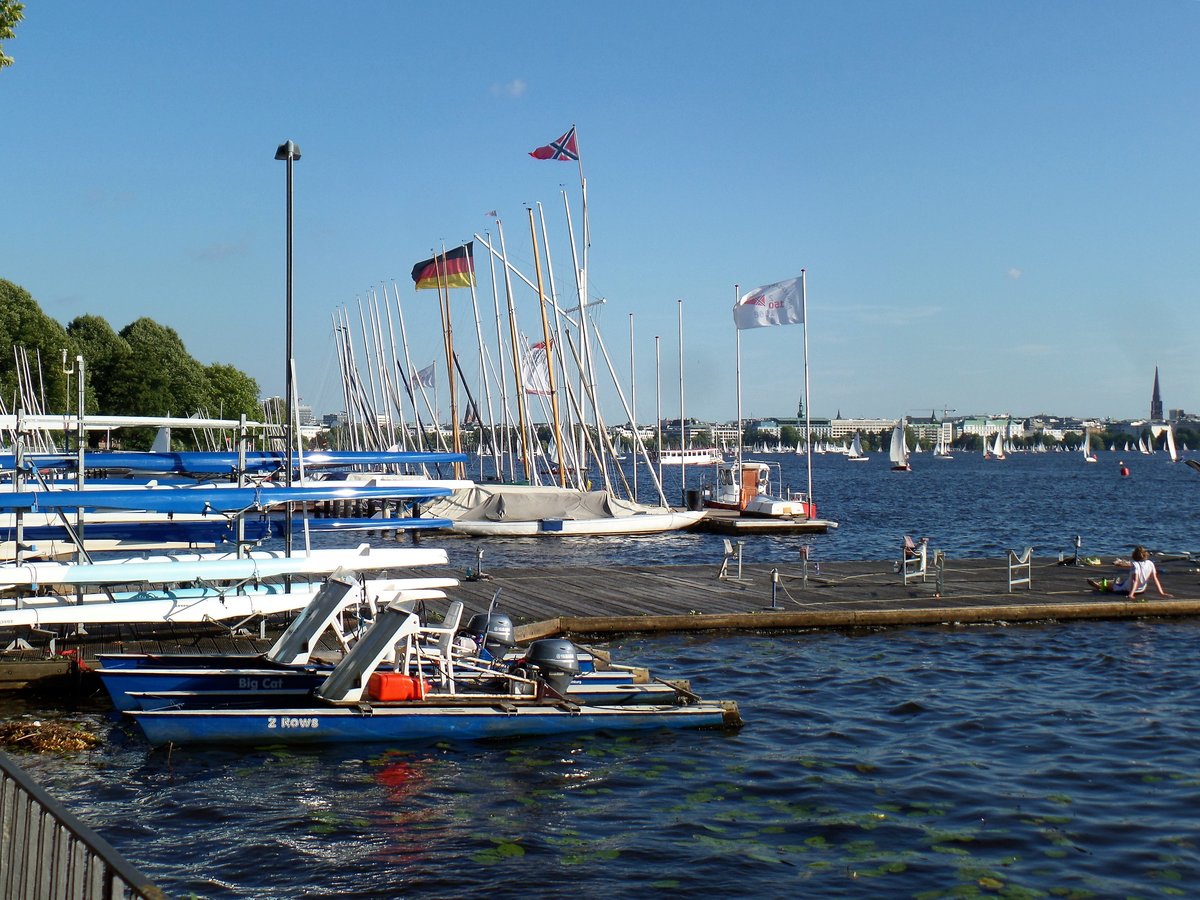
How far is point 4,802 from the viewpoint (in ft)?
18.7

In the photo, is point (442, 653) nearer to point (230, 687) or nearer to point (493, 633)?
point (493, 633)

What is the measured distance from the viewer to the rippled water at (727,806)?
11898 millimetres

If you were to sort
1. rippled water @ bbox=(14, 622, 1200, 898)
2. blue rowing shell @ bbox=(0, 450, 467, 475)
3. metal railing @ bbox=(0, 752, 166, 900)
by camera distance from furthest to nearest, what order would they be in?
blue rowing shell @ bbox=(0, 450, 467, 475)
rippled water @ bbox=(14, 622, 1200, 898)
metal railing @ bbox=(0, 752, 166, 900)

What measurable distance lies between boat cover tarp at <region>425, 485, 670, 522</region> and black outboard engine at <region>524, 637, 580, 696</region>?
36.3 meters

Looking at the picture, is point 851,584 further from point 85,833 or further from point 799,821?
point 85,833

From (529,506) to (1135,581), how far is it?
30.9 m

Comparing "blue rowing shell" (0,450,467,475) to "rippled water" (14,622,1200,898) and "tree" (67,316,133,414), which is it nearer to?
"rippled water" (14,622,1200,898)

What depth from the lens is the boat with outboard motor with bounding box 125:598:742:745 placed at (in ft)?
51.5

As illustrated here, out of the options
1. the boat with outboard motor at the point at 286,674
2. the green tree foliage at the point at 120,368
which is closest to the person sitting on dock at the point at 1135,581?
the boat with outboard motor at the point at 286,674

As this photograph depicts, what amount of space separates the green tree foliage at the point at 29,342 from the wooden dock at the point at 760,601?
69369mm

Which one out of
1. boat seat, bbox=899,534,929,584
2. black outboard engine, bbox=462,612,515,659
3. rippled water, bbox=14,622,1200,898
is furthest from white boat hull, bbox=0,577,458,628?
boat seat, bbox=899,534,929,584

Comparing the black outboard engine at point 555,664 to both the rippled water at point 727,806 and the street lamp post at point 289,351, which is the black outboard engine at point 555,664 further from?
the street lamp post at point 289,351

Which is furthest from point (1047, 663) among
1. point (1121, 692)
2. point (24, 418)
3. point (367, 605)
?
point (24, 418)

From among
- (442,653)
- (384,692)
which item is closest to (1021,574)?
(442,653)
